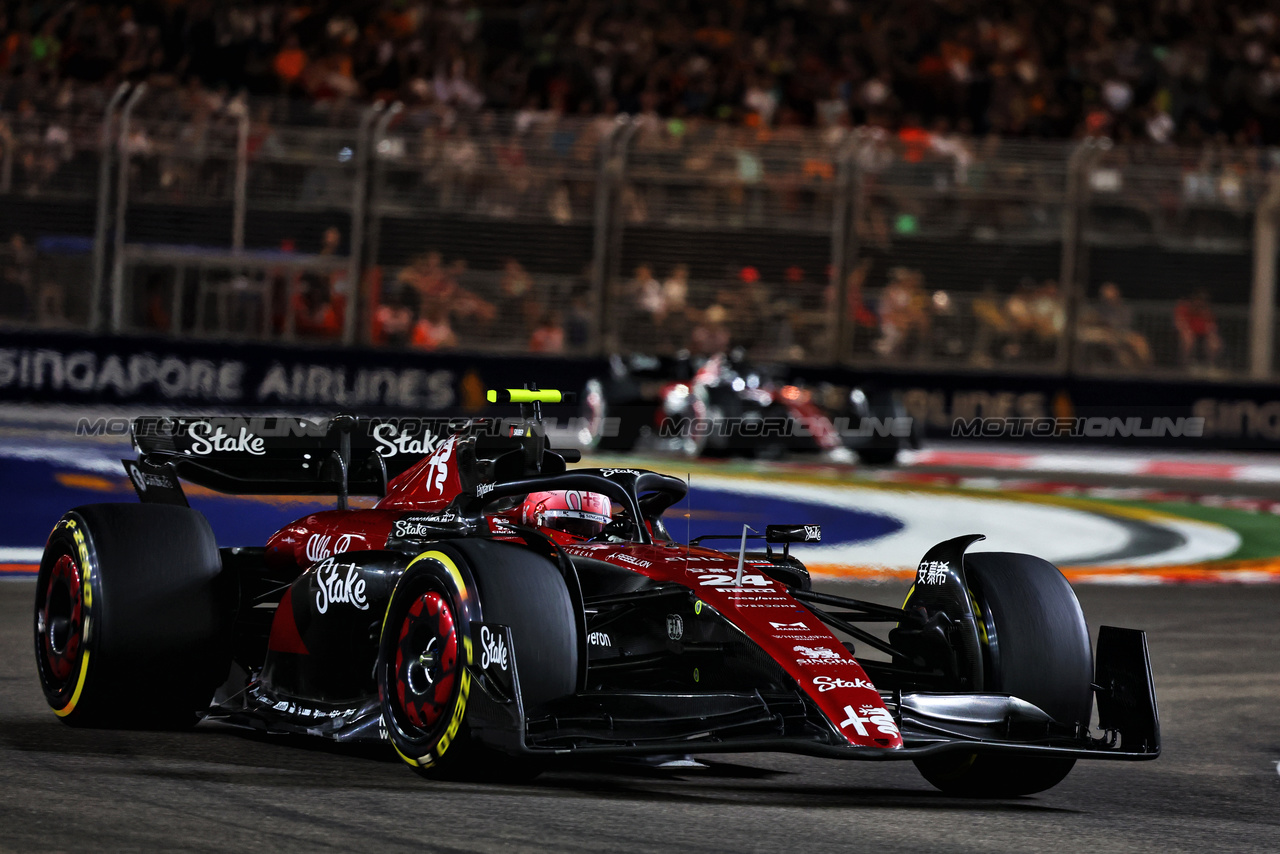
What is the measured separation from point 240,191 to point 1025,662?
1520 cm

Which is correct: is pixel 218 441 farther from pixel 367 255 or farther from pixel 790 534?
pixel 367 255

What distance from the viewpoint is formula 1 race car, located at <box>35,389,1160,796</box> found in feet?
16.9

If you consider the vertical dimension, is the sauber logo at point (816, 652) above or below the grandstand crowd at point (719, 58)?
below

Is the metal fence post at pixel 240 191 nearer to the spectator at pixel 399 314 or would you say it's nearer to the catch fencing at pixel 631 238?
the catch fencing at pixel 631 238

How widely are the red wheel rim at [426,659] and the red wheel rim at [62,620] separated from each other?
1406mm

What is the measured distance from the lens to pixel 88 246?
64.8 ft

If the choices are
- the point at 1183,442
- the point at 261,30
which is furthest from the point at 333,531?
the point at 261,30

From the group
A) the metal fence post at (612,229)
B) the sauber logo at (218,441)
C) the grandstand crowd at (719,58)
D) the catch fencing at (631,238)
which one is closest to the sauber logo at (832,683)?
the sauber logo at (218,441)

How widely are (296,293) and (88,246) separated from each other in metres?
2.08

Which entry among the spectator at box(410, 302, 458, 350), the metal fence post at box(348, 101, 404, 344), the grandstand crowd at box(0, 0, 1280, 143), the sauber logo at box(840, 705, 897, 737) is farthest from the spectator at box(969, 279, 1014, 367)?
the sauber logo at box(840, 705, 897, 737)

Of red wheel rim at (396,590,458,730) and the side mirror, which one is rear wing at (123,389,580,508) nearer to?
the side mirror

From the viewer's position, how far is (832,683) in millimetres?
5133

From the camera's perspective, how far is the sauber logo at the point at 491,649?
16.6 ft

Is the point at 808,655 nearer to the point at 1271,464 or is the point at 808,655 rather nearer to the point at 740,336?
the point at 740,336
